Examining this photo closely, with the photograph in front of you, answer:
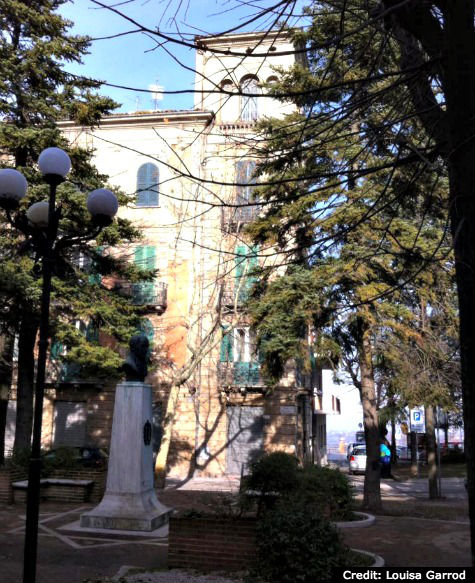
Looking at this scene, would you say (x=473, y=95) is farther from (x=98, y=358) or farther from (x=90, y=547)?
(x=98, y=358)

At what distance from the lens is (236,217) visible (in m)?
23.2

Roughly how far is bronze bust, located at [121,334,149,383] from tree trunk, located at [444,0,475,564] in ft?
26.8

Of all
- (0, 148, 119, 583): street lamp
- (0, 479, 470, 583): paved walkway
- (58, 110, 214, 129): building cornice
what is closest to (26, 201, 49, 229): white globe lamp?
(0, 148, 119, 583): street lamp

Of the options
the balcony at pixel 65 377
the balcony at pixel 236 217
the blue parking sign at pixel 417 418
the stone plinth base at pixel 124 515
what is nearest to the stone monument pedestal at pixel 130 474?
the stone plinth base at pixel 124 515

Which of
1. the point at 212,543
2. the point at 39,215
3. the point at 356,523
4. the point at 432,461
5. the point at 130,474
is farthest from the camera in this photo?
the point at 432,461

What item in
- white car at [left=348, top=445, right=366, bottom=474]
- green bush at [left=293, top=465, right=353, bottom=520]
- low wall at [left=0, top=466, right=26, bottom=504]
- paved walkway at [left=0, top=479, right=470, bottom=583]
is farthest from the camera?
white car at [left=348, top=445, right=366, bottom=474]

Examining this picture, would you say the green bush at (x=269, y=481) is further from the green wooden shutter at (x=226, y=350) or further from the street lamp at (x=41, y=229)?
the green wooden shutter at (x=226, y=350)

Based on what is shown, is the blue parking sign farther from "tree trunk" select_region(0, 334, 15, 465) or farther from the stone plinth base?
"tree trunk" select_region(0, 334, 15, 465)

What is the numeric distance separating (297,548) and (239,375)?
2042 cm

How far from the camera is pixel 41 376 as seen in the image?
5.32 metres

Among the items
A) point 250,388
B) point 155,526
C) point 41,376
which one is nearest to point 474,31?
point 41,376

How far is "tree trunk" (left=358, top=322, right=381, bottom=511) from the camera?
1436cm

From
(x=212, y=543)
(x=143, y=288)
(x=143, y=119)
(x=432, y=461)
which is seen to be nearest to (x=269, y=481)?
(x=212, y=543)

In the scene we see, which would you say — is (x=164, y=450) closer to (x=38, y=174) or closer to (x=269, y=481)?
(x=38, y=174)
